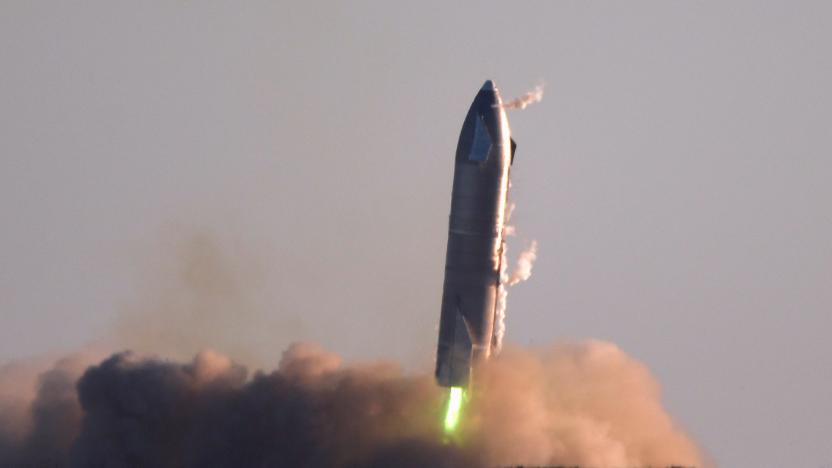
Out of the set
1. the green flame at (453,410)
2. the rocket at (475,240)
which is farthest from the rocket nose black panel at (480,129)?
the green flame at (453,410)

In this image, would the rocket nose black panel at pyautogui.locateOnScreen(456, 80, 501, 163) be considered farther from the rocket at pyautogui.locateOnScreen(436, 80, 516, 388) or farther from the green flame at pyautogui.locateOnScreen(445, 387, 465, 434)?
the green flame at pyautogui.locateOnScreen(445, 387, 465, 434)

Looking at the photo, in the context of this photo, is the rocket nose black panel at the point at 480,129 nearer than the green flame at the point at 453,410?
Yes

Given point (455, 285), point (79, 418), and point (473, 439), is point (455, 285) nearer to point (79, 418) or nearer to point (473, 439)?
point (473, 439)

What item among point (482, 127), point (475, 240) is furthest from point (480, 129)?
point (475, 240)

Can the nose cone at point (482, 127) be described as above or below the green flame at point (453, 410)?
above

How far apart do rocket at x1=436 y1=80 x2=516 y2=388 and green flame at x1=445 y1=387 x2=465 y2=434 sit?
112 cm

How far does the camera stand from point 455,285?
105 meters

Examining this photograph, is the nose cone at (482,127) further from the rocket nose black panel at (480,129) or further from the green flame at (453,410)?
the green flame at (453,410)

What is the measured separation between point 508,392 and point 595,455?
498 cm

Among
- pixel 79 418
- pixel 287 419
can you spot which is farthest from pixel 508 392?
pixel 79 418

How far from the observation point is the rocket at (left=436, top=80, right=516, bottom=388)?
104062mm

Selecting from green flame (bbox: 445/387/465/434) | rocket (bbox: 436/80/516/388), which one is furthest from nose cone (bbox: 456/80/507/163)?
green flame (bbox: 445/387/465/434)

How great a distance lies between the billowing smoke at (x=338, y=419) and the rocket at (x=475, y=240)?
1.55 metres

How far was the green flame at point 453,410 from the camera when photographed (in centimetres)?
10650
